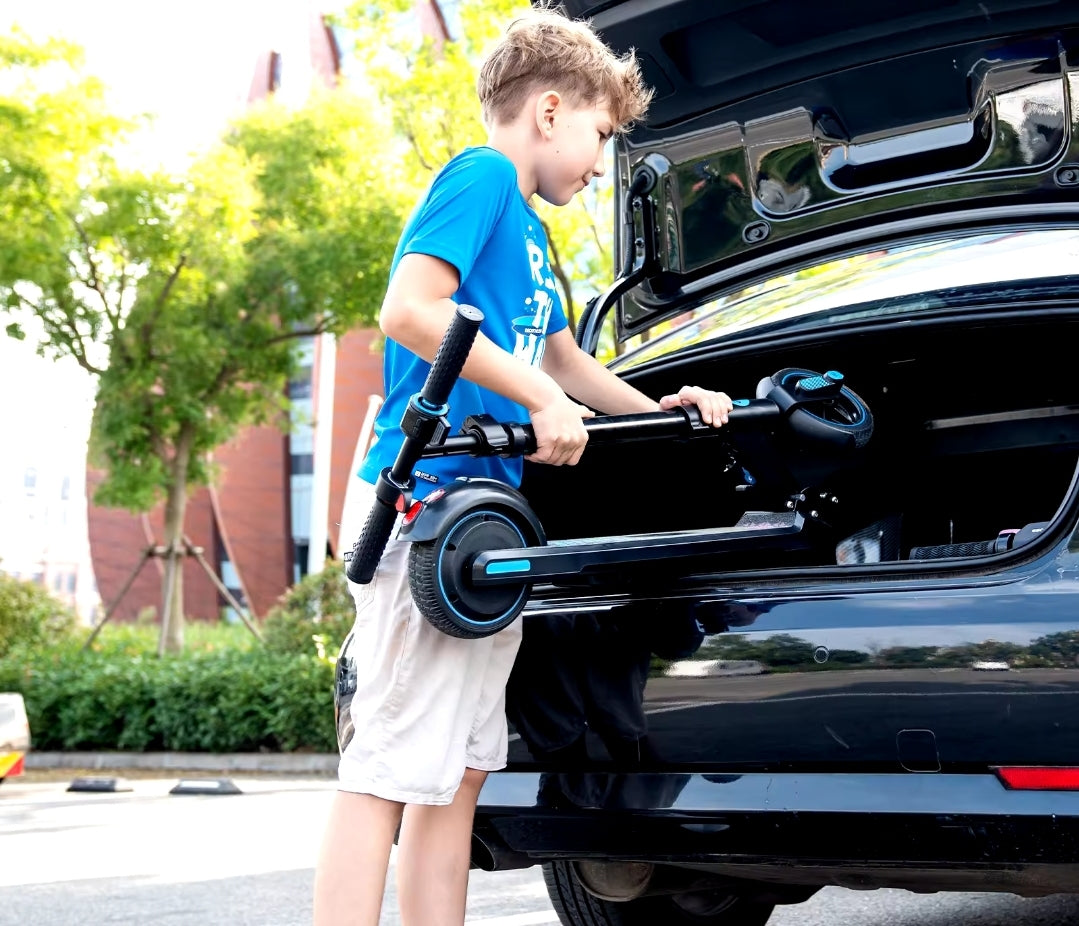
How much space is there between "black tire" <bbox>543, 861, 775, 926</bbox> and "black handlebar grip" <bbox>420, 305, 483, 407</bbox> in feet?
4.10

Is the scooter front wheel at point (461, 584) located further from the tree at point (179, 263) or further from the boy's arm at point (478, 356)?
the tree at point (179, 263)

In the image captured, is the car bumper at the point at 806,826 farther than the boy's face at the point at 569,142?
No

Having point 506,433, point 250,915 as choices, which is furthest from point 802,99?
point 250,915

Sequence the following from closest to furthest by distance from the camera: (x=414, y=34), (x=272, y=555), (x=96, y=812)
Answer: (x=96, y=812) → (x=414, y=34) → (x=272, y=555)

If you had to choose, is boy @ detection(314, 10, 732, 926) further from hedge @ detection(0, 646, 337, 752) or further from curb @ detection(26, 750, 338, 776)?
hedge @ detection(0, 646, 337, 752)

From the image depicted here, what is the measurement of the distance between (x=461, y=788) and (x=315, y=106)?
17.1 meters

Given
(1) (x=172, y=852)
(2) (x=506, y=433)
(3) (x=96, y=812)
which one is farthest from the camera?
(3) (x=96, y=812)

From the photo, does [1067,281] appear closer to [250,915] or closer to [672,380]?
[672,380]

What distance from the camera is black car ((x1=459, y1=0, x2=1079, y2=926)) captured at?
6.96ft

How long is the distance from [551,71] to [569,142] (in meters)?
0.12

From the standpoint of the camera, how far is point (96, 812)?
700cm

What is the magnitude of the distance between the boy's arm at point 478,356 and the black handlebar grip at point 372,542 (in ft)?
0.85

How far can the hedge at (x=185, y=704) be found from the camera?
31.7ft

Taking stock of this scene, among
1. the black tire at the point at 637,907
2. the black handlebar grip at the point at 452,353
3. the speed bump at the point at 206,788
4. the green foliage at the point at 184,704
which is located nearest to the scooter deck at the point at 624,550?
the black handlebar grip at the point at 452,353
